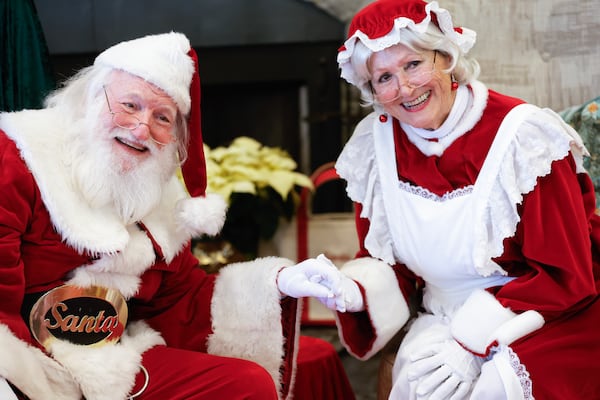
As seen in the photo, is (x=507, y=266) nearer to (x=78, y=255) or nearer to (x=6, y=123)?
(x=78, y=255)

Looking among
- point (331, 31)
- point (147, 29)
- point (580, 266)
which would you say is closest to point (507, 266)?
point (580, 266)

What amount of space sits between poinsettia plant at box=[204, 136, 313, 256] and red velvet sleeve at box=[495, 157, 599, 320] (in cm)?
114

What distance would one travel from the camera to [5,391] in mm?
1217

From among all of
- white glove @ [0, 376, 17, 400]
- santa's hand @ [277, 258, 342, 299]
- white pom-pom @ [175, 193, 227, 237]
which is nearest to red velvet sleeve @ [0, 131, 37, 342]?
white glove @ [0, 376, 17, 400]

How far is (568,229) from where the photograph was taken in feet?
4.73

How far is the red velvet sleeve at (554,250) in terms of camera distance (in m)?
1.41

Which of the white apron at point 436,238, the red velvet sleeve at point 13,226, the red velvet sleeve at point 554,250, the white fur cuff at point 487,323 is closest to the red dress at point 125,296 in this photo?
the red velvet sleeve at point 13,226

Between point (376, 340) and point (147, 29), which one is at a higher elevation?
point (147, 29)

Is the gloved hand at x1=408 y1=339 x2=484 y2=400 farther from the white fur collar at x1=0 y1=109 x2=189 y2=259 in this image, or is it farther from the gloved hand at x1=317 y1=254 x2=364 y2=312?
the white fur collar at x1=0 y1=109 x2=189 y2=259

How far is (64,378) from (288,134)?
2255 millimetres

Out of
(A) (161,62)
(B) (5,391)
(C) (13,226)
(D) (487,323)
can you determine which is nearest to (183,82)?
(A) (161,62)

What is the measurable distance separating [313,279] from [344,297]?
83mm

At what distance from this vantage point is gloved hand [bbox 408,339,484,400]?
141 cm

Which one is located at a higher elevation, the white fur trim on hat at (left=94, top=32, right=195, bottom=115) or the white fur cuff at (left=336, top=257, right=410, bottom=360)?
the white fur trim on hat at (left=94, top=32, right=195, bottom=115)
